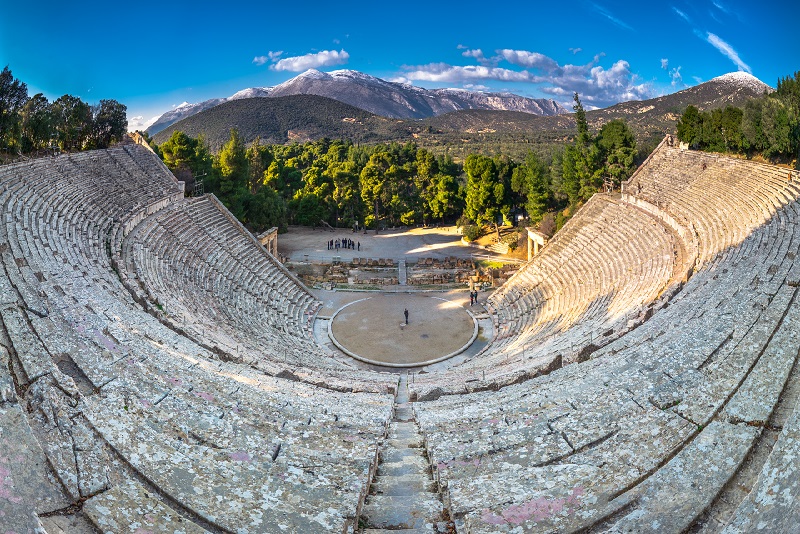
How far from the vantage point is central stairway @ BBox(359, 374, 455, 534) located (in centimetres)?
512

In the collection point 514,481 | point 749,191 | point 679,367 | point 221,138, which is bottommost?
point 514,481

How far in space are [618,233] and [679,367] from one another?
1283cm

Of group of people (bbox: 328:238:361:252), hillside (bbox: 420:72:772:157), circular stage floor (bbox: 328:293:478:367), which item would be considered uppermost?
hillside (bbox: 420:72:772:157)

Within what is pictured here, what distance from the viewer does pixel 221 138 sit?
2621 inches

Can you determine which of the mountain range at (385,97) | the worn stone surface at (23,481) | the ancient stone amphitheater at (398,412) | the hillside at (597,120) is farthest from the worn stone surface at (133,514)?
the mountain range at (385,97)

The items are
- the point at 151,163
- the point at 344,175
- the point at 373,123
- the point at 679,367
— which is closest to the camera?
the point at 679,367

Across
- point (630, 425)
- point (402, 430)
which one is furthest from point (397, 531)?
point (630, 425)

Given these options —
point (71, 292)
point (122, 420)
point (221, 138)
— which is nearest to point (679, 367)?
point (122, 420)

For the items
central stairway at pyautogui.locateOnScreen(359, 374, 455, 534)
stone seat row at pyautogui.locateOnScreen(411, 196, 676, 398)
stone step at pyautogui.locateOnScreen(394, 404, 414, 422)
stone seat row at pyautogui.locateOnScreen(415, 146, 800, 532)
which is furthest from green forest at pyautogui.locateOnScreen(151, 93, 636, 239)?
central stairway at pyautogui.locateOnScreen(359, 374, 455, 534)

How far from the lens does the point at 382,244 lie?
31.5 meters

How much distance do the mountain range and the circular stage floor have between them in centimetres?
8419

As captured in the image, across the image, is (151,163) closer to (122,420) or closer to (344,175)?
(344,175)

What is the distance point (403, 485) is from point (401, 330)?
11.6 meters

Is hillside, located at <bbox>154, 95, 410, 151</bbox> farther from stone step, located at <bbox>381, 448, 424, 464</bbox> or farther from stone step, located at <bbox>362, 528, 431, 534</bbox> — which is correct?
stone step, located at <bbox>362, 528, 431, 534</bbox>
